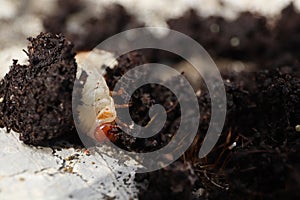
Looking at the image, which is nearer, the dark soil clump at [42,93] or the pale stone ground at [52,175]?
the pale stone ground at [52,175]

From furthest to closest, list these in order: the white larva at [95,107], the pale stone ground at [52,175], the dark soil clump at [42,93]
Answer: the white larva at [95,107] → the dark soil clump at [42,93] → the pale stone ground at [52,175]

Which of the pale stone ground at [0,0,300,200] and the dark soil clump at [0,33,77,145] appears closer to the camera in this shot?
the pale stone ground at [0,0,300,200]

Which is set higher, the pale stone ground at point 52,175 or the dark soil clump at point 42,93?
the dark soil clump at point 42,93

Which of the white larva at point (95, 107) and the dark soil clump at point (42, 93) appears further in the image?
the white larva at point (95, 107)

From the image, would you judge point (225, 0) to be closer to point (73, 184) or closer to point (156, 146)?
point (156, 146)

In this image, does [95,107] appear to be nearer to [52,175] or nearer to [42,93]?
[42,93]

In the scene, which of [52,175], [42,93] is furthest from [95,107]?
[52,175]

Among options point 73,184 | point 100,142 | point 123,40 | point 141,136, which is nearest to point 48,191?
point 73,184

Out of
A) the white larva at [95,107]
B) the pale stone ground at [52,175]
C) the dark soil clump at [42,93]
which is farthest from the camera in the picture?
the white larva at [95,107]

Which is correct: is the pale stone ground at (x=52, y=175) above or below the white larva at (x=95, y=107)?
below

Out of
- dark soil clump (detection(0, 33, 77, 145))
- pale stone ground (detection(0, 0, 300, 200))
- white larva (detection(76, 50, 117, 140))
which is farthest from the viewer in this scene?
white larva (detection(76, 50, 117, 140))

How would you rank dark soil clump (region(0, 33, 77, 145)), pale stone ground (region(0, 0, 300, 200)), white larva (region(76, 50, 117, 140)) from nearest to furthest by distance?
pale stone ground (region(0, 0, 300, 200))
dark soil clump (region(0, 33, 77, 145))
white larva (region(76, 50, 117, 140))
